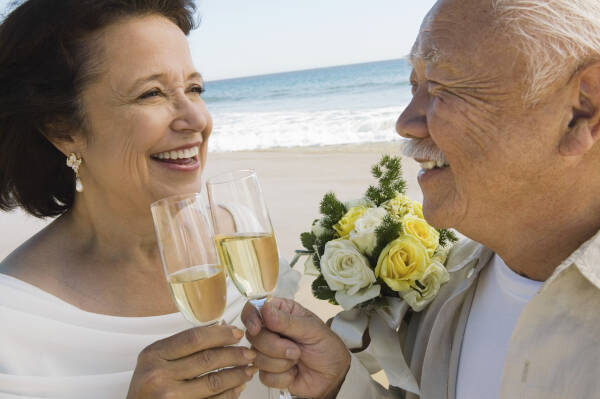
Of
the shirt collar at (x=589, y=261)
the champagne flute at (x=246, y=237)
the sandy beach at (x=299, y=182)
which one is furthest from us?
the sandy beach at (x=299, y=182)

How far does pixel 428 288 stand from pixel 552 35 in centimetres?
116

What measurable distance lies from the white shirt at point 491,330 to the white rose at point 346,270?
496 mm

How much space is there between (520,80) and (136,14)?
188cm

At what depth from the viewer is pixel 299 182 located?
11.4 metres

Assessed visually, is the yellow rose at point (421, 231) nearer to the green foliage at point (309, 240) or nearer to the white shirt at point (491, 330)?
the white shirt at point (491, 330)

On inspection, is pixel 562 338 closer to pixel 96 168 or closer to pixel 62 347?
pixel 62 347

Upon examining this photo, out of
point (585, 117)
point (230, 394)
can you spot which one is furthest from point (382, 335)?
point (585, 117)

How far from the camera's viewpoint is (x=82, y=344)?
2.42 metres

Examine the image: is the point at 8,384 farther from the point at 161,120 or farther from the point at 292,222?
the point at 292,222

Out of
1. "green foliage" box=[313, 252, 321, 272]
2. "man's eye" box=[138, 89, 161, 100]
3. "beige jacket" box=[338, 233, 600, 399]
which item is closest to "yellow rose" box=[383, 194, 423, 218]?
"green foliage" box=[313, 252, 321, 272]

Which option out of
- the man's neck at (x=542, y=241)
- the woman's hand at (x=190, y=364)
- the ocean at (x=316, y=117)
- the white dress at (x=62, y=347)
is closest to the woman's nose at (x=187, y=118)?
the white dress at (x=62, y=347)

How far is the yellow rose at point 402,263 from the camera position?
223 cm

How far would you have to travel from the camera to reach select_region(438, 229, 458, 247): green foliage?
2.58 metres

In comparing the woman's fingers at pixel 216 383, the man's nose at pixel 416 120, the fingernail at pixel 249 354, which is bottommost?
the woman's fingers at pixel 216 383
